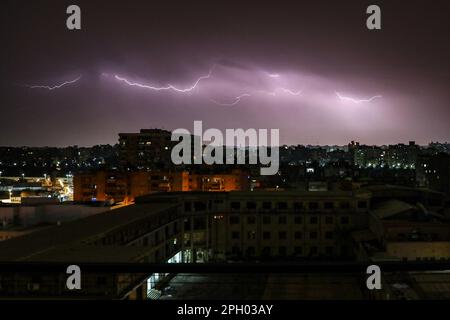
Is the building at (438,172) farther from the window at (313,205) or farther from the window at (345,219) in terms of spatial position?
the window at (313,205)

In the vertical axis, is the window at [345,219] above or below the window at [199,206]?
below

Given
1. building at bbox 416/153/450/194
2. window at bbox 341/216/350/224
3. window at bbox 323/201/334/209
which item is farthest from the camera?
building at bbox 416/153/450/194

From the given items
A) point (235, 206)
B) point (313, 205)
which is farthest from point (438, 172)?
point (235, 206)

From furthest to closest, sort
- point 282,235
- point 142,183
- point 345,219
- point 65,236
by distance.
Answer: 1. point 142,183
2. point 282,235
3. point 345,219
4. point 65,236

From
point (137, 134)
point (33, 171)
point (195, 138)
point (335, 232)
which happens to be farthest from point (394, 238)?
point (33, 171)

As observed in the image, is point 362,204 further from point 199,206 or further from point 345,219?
point 199,206

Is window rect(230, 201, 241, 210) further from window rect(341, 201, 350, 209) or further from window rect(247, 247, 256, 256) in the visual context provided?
window rect(341, 201, 350, 209)

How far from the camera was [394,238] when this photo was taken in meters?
11.9

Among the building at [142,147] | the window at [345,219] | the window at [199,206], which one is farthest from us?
the building at [142,147]

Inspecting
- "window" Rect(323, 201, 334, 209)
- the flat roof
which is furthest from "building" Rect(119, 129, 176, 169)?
the flat roof

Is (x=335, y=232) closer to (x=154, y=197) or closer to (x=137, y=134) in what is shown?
(x=154, y=197)

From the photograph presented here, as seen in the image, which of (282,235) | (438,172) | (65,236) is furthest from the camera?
(438,172)

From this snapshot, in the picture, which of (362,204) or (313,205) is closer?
(362,204)

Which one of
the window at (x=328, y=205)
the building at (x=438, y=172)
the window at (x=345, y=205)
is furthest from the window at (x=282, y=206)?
the building at (x=438, y=172)
